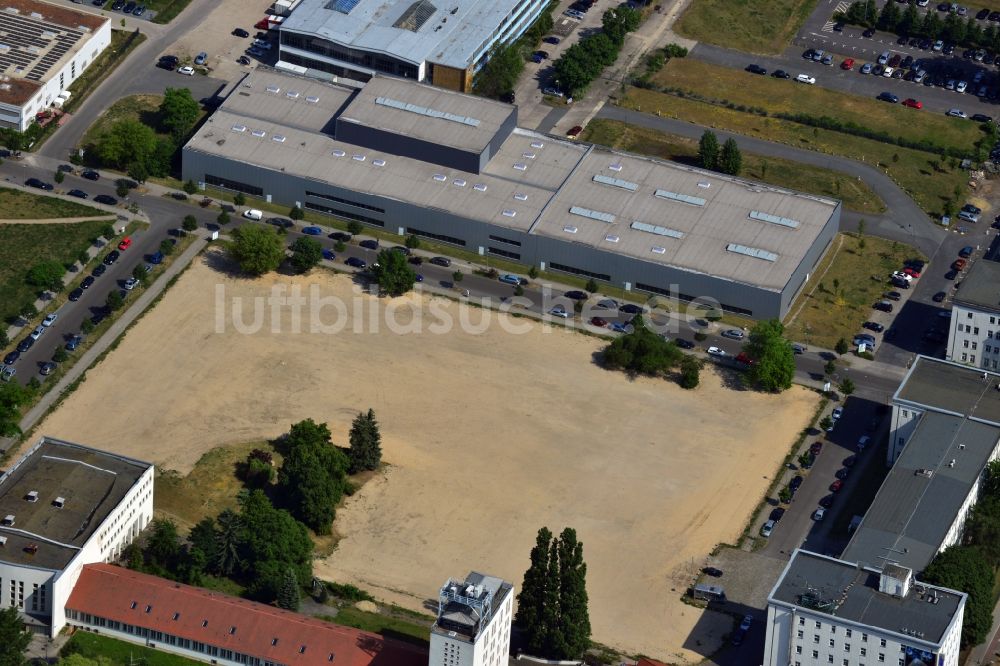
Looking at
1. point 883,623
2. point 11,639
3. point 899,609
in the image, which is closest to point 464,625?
point 883,623

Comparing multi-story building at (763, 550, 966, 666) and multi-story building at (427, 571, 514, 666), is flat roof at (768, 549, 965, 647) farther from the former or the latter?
multi-story building at (427, 571, 514, 666)

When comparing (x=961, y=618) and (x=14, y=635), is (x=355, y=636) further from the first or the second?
(x=961, y=618)

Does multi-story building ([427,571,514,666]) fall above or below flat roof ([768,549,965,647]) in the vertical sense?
below

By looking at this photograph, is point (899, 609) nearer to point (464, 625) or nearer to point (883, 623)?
point (883, 623)

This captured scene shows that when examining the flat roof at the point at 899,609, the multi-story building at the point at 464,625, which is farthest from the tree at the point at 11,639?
the flat roof at the point at 899,609

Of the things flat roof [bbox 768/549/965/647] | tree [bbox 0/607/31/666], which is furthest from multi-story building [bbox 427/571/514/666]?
tree [bbox 0/607/31/666]

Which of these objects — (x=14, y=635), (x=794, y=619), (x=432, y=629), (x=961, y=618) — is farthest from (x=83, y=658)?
(x=961, y=618)
